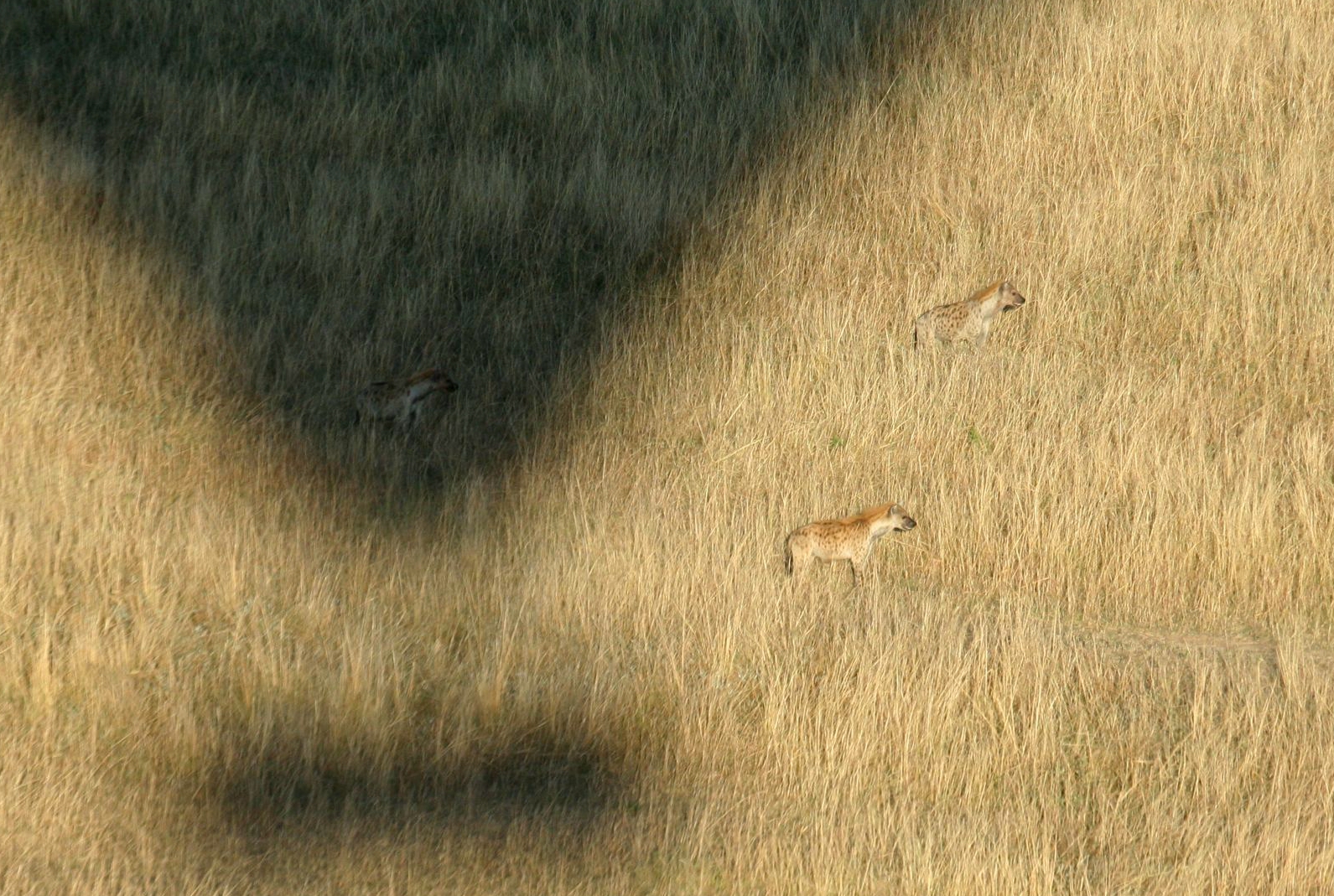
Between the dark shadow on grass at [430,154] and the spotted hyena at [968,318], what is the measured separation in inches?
68.5

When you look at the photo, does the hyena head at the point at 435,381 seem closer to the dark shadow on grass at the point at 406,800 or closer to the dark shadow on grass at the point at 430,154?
the dark shadow on grass at the point at 430,154

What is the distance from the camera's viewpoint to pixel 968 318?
30.5ft

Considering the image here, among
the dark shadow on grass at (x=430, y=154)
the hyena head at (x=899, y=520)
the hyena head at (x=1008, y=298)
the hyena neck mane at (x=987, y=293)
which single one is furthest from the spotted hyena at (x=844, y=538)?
the hyena head at (x=1008, y=298)

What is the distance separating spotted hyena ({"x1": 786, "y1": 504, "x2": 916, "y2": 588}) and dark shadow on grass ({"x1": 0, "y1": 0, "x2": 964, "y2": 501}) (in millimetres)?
1925

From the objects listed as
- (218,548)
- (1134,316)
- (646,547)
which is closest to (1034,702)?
(646,547)

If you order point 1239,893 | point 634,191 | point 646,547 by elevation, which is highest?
point 634,191

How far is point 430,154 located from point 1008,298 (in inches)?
158

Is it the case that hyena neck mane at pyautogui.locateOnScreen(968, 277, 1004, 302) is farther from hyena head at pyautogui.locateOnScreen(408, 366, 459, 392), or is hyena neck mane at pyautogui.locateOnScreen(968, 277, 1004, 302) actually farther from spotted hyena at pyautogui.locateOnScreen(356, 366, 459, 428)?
spotted hyena at pyautogui.locateOnScreen(356, 366, 459, 428)

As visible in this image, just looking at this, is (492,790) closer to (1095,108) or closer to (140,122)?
(140,122)

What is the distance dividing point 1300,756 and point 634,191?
599cm

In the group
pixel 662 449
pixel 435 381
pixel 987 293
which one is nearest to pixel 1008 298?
pixel 987 293

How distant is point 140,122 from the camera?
10.7m

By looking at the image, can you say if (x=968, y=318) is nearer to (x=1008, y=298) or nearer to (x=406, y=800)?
(x=1008, y=298)

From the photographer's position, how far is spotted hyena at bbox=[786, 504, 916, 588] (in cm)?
725
